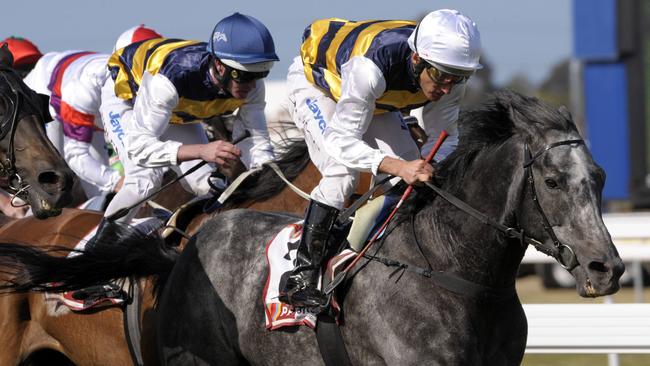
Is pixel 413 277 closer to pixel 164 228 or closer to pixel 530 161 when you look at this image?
pixel 530 161

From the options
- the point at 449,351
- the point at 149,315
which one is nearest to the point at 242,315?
the point at 149,315

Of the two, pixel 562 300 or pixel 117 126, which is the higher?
pixel 117 126

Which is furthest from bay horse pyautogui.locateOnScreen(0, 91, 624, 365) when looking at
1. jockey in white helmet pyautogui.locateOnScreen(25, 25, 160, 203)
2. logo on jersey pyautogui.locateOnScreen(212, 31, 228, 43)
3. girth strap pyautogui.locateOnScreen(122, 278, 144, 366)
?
jockey in white helmet pyautogui.locateOnScreen(25, 25, 160, 203)

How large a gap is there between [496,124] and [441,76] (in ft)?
1.04

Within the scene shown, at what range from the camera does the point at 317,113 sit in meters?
5.77

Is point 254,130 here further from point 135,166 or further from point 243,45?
point 243,45

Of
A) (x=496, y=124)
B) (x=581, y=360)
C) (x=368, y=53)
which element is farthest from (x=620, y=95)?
(x=496, y=124)

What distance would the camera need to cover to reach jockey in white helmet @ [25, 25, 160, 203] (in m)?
7.41

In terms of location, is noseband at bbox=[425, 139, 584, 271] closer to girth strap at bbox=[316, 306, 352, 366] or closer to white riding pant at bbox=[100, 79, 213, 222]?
girth strap at bbox=[316, 306, 352, 366]

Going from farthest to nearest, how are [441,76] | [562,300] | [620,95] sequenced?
[620,95], [562,300], [441,76]

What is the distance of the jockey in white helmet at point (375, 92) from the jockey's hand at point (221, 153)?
539 millimetres

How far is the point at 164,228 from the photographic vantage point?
18.9ft

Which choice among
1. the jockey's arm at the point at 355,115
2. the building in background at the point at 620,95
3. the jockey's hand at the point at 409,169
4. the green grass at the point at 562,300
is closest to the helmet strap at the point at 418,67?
the jockey's arm at the point at 355,115

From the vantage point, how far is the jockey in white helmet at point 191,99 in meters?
5.63
